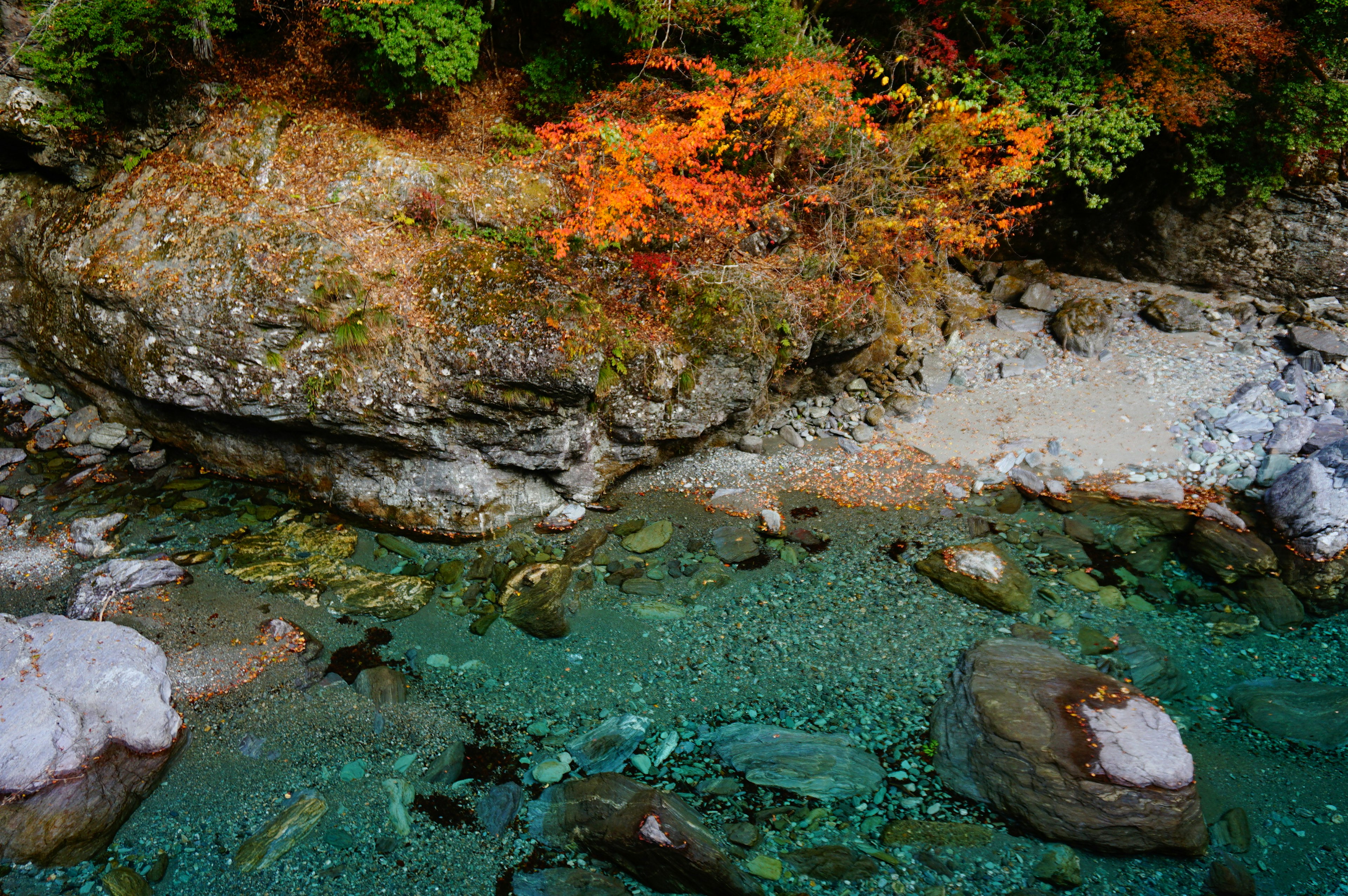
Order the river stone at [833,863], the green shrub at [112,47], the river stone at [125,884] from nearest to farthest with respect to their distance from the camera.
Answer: the river stone at [125,884] < the river stone at [833,863] < the green shrub at [112,47]

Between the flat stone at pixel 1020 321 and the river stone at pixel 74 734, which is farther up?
the flat stone at pixel 1020 321

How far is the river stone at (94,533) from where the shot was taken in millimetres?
9445

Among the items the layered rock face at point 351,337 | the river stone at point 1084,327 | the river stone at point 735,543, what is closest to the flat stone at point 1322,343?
the river stone at point 1084,327

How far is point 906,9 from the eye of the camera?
1166cm

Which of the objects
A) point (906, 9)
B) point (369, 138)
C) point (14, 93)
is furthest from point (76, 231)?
point (906, 9)

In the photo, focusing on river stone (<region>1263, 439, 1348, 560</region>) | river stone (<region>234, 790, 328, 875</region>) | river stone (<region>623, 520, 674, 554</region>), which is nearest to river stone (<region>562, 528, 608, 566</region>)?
river stone (<region>623, 520, 674, 554</region>)

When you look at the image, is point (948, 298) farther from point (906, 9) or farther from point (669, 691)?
point (669, 691)

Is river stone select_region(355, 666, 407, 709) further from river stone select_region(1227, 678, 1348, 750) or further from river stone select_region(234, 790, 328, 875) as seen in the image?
river stone select_region(1227, 678, 1348, 750)

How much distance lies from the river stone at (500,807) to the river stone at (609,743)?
672 mm

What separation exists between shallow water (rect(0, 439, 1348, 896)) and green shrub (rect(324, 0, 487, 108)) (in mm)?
6957

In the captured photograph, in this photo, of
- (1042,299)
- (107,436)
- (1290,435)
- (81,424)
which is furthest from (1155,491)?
(81,424)

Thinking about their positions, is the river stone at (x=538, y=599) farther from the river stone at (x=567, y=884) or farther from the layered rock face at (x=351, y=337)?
the river stone at (x=567, y=884)

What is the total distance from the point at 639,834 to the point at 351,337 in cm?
788

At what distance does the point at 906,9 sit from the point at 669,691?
11.9 meters
